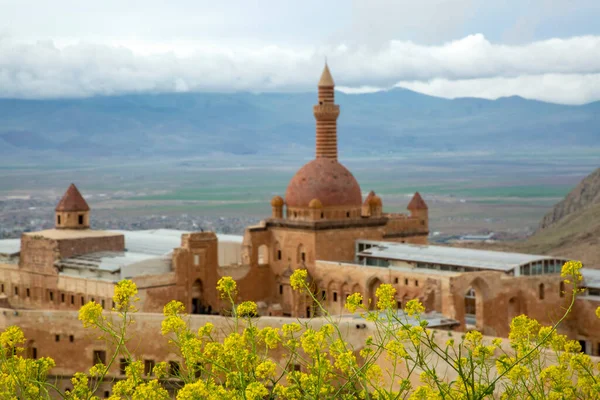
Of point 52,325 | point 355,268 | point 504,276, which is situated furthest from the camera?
point 355,268

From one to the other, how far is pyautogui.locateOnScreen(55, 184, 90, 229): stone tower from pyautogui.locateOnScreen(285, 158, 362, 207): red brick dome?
9.79 metres

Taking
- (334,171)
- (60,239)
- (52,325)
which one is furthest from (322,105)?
(52,325)

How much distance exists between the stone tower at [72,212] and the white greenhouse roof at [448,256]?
12.9 m

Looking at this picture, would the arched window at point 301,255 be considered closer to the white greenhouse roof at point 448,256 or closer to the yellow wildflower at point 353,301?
the white greenhouse roof at point 448,256

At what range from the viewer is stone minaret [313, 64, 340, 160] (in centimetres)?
6141

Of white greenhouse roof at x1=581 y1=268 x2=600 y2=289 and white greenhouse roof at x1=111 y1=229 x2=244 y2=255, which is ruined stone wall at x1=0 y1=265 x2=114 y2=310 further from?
white greenhouse roof at x1=581 y1=268 x2=600 y2=289

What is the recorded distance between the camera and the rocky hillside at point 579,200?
11412 centimetres

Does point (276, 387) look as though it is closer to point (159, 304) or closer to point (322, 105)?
→ point (159, 304)

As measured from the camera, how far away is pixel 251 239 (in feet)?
197

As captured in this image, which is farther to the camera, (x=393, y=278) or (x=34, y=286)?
(x=34, y=286)

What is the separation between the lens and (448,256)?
56.4 m

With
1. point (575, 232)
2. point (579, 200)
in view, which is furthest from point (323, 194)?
point (579, 200)

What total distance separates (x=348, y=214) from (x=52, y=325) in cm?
1905

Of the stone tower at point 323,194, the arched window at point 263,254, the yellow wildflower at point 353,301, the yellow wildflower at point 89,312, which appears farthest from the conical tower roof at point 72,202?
the yellow wildflower at point 89,312
